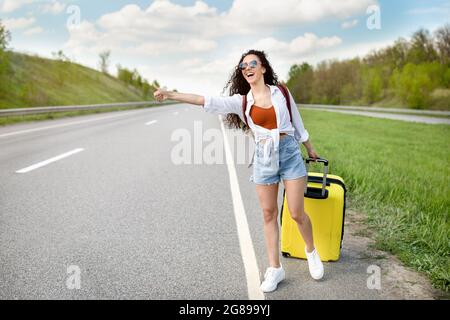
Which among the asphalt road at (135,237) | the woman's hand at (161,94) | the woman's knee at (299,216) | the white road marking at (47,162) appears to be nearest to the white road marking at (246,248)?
the asphalt road at (135,237)

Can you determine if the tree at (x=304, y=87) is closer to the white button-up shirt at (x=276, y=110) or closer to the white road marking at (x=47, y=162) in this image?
the white road marking at (x=47, y=162)

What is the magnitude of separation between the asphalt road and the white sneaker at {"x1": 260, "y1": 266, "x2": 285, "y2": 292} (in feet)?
0.17

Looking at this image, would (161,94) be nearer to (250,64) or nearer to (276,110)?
(250,64)

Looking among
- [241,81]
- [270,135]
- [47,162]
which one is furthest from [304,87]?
[270,135]

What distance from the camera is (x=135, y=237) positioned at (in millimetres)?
4344

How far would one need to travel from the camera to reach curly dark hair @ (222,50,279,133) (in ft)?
10.8

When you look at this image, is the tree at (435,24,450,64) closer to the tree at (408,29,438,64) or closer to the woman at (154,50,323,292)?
the tree at (408,29,438,64)

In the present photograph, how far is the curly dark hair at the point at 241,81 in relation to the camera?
3.30 meters

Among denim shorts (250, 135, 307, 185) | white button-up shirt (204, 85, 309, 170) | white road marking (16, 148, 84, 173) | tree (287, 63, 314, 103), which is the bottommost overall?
white road marking (16, 148, 84, 173)

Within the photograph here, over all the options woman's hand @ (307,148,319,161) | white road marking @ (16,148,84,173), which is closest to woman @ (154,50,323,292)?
woman's hand @ (307,148,319,161)

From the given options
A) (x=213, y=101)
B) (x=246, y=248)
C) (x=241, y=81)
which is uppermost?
(x=241, y=81)

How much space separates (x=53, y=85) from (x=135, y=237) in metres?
55.6

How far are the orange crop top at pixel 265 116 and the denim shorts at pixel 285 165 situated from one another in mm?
149
